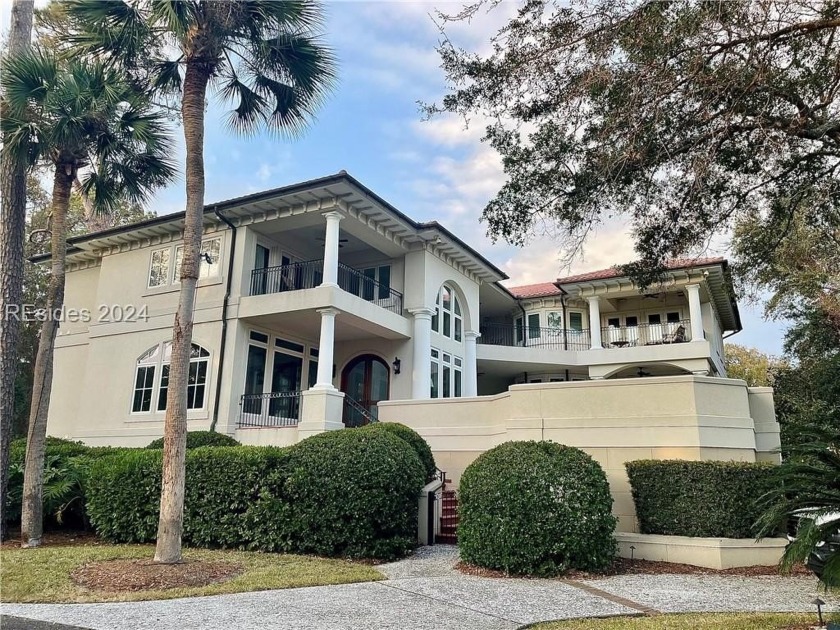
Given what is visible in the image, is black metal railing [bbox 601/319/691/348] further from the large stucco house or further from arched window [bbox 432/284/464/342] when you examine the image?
arched window [bbox 432/284/464/342]

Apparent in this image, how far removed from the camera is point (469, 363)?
67.1 feet

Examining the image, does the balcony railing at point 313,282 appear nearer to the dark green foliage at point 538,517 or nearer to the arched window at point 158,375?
the arched window at point 158,375

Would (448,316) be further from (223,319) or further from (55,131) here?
(55,131)

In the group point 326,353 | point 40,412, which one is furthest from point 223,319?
point 40,412

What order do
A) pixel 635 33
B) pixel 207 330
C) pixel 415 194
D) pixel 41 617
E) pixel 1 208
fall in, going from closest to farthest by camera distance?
pixel 41 617 → pixel 635 33 → pixel 1 208 → pixel 415 194 → pixel 207 330

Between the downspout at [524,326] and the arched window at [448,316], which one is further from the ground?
the downspout at [524,326]

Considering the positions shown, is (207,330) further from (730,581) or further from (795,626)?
(795,626)

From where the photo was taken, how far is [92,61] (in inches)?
413

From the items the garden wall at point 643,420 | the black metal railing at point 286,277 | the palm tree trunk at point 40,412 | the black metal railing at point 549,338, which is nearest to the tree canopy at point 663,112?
the garden wall at point 643,420

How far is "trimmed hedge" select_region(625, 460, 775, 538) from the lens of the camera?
8.62 metres

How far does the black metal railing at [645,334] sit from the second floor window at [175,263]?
15820 millimetres

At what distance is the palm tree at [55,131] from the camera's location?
10.3 metres

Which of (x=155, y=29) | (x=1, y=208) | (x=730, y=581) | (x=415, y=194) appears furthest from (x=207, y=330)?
(x=730, y=581)

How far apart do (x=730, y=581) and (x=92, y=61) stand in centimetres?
1301
